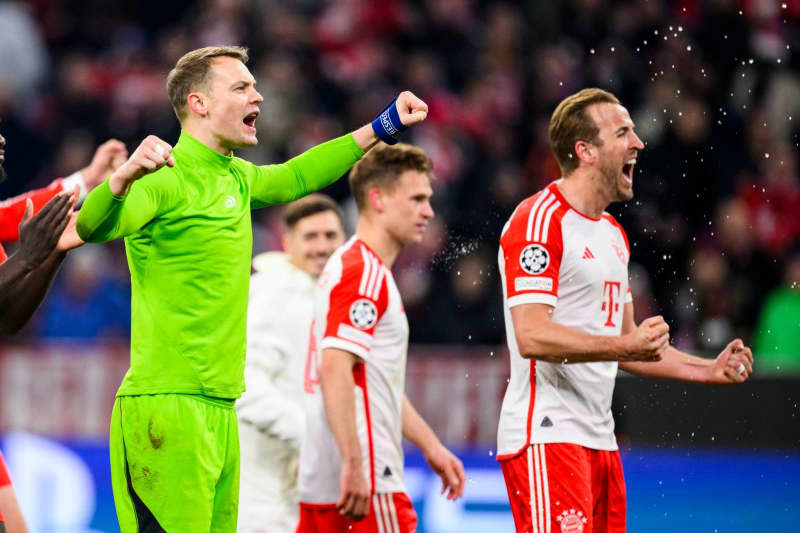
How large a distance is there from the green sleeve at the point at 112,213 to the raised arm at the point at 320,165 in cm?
71

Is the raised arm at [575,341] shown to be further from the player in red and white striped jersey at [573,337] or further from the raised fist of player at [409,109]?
the raised fist of player at [409,109]

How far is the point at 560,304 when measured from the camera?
5.42m

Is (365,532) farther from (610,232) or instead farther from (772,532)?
(772,532)

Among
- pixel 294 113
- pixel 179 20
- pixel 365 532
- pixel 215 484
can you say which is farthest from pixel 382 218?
pixel 179 20

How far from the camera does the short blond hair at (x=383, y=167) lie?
20.9ft

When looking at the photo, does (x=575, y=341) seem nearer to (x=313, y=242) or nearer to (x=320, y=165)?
(x=320, y=165)

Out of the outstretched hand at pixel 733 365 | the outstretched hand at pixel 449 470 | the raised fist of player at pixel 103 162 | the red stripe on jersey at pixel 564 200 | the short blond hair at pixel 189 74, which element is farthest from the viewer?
the outstretched hand at pixel 449 470

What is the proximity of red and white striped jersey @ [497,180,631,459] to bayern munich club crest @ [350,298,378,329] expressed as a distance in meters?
0.69

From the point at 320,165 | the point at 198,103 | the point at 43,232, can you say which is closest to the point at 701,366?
the point at 320,165

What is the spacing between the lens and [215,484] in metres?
4.84

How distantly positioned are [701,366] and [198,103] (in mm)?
2359

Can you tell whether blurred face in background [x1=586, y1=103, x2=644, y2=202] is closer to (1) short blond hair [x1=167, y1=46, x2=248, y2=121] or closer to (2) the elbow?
(2) the elbow

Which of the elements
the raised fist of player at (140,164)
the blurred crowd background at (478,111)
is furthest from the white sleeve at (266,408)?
the blurred crowd background at (478,111)

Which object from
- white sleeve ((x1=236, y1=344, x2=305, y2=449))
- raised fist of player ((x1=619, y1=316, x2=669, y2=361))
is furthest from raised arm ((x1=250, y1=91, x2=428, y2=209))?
white sleeve ((x1=236, y1=344, x2=305, y2=449))
